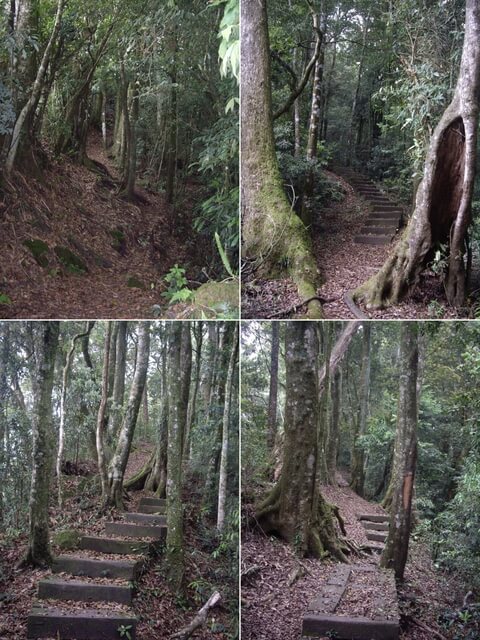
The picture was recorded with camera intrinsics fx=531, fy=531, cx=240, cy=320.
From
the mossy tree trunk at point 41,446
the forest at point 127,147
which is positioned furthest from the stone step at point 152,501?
the forest at point 127,147

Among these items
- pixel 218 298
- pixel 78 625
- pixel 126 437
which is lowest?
pixel 78 625

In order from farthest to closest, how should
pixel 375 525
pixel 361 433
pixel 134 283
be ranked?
pixel 361 433, pixel 375 525, pixel 134 283

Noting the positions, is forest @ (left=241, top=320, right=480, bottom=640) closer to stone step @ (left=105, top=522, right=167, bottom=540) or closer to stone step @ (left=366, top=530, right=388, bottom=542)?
stone step @ (left=366, top=530, right=388, bottom=542)

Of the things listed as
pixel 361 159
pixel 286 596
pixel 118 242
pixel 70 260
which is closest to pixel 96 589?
pixel 286 596

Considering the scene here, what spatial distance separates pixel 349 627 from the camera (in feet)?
11.7

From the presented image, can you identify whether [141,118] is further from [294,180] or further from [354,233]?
[354,233]

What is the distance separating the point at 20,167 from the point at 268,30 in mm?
2051

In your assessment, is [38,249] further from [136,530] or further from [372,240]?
[136,530]

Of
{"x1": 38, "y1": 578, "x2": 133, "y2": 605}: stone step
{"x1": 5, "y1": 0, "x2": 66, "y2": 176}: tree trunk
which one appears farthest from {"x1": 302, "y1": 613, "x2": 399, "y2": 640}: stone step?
{"x1": 5, "y1": 0, "x2": 66, "y2": 176}: tree trunk

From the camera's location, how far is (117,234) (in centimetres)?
365

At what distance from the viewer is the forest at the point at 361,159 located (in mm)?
3820

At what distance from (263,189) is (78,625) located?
341cm

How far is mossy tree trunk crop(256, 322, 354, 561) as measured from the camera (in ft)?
13.1

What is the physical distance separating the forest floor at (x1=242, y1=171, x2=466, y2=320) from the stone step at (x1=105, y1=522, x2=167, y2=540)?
2.77m
